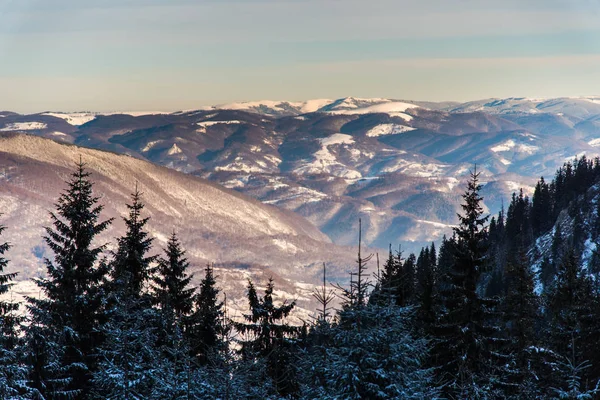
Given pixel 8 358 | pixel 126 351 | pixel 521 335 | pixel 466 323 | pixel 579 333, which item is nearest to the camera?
pixel 126 351

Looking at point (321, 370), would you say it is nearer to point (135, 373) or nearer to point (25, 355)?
point (135, 373)

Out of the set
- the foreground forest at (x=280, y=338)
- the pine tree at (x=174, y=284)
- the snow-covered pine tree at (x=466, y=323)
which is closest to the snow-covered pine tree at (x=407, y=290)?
the foreground forest at (x=280, y=338)

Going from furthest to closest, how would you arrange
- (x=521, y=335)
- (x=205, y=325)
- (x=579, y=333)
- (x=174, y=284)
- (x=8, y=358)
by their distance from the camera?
(x=205, y=325)
(x=174, y=284)
(x=521, y=335)
(x=579, y=333)
(x=8, y=358)

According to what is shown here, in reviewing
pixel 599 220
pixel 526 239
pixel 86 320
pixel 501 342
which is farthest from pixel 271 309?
pixel 526 239

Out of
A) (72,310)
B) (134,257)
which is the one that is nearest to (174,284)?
(134,257)

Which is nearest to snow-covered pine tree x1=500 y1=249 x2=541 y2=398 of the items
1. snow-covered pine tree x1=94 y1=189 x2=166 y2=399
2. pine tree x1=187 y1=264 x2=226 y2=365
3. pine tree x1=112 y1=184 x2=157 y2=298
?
pine tree x1=187 y1=264 x2=226 y2=365

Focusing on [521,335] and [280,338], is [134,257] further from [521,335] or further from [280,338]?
[521,335]
